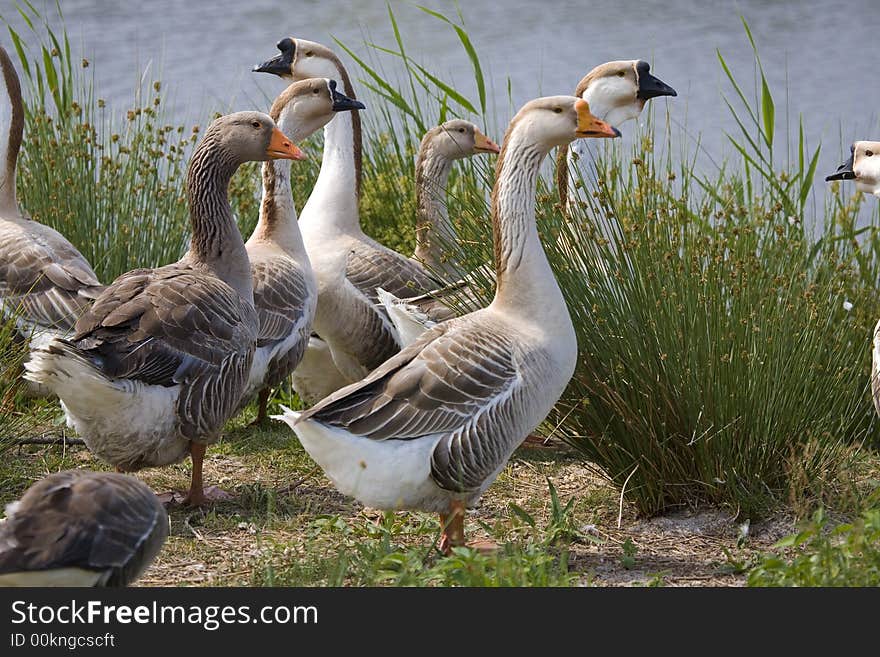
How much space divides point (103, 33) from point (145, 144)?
952 cm

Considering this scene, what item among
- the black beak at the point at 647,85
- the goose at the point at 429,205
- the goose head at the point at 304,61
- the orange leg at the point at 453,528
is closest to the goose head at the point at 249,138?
the goose at the point at 429,205

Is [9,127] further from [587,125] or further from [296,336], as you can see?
[587,125]

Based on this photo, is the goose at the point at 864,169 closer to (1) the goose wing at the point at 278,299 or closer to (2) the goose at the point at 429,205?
(2) the goose at the point at 429,205

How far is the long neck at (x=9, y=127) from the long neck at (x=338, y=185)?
1648 mm

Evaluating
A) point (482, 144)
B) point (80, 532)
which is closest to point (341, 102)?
point (482, 144)

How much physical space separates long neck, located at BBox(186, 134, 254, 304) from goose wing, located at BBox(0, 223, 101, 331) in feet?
2.42

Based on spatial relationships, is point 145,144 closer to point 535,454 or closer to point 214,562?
point 535,454

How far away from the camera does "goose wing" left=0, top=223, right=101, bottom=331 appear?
241 inches

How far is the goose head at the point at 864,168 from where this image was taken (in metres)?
6.37

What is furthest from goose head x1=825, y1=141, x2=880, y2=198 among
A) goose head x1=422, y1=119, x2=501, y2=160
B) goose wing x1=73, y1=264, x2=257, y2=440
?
goose wing x1=73, y1=264, x2=257, y2=440

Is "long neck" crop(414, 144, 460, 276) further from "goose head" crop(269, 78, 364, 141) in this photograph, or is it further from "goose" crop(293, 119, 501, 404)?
"goose head" crop(269, 78, 364, 141)
